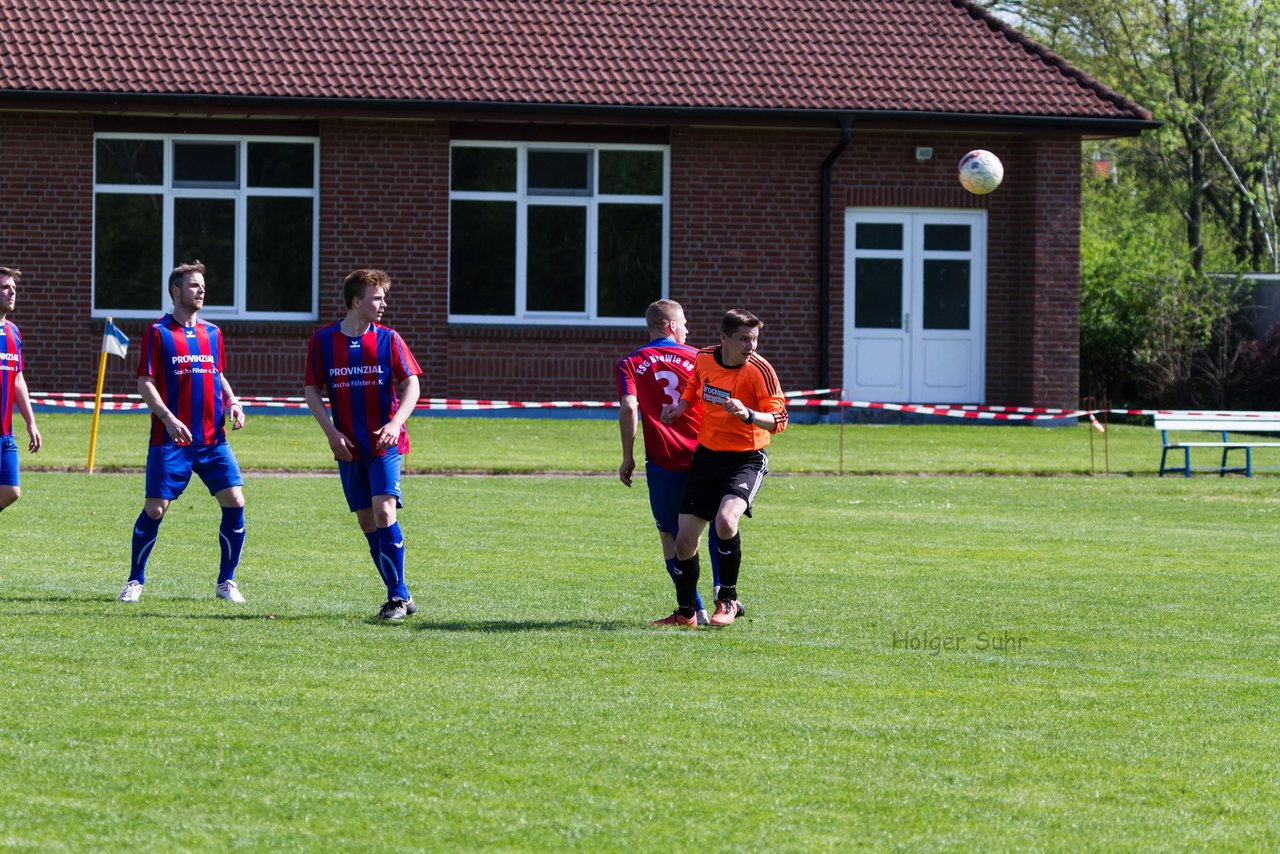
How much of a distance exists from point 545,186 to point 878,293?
4.98m

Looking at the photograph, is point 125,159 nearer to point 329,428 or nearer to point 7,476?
point 7,476

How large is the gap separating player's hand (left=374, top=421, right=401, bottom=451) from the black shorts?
1.48 metres

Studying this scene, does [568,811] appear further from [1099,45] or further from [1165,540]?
[1099,45]

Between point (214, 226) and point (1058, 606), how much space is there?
18.4 meters

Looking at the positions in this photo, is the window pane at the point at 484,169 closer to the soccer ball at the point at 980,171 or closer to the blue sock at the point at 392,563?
the soccer ball at the point at 980,171

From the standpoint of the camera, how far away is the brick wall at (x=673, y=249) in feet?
86.2

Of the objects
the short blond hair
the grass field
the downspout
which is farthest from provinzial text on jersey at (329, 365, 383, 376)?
the downspout

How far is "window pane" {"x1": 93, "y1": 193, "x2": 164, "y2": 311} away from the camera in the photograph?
87.1 ft

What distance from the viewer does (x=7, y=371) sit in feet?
35.1

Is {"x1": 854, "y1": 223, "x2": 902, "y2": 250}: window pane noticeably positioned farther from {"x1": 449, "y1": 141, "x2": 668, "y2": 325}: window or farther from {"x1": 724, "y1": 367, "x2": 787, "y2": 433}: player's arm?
{"x1": 724, "y1": 367, "x2": 787, "y2": 433}: player's arm

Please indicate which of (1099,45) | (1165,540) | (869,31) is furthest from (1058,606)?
(1099,45)

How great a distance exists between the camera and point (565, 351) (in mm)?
26969

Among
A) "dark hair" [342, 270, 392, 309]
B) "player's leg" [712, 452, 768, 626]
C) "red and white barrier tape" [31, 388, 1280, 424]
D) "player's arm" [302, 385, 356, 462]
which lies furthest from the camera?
"red and white barrier tape" [31, 388, 1280, 424]

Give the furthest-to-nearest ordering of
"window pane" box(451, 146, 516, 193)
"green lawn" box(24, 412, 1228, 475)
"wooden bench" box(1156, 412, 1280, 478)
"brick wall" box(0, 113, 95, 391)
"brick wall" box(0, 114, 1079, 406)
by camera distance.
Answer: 1. "window pane" box(451, 146, 516, 193)
2. "brick wall" box(0, 114, 1079, 406)
3. "brick wall" box(0, 113, 95, 391)
4. "wooden bench" box(1156, 412, 1280, 478)
5. "green lawn" box(24, 412, 1228, 475)
